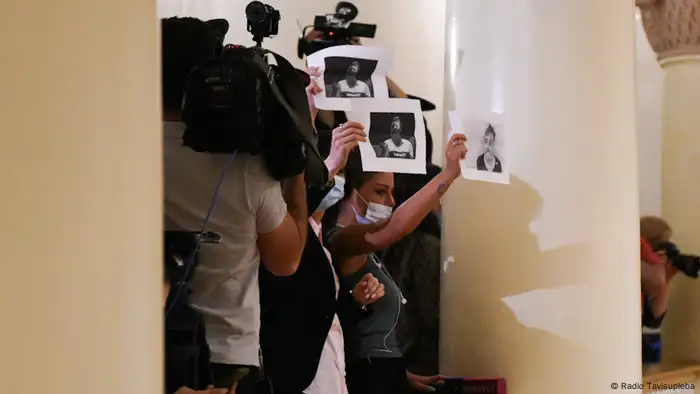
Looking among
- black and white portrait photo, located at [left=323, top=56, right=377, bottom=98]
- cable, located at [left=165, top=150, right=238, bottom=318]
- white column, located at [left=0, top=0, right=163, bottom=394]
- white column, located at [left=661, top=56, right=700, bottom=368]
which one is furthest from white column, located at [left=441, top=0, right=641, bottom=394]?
white column, located at [left=0, top=0, right=163, bottom=394]

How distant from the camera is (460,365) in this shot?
171cm

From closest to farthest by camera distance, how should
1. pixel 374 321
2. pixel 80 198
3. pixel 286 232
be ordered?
pixel 80 198 → pixel 286 232 → pixel 374 321

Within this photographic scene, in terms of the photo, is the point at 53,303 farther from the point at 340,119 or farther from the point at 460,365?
the point at 460,365

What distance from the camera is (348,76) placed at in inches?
54.2

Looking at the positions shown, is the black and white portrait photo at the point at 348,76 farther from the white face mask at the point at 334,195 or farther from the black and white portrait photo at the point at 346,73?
the white face mask at the point at 334,195

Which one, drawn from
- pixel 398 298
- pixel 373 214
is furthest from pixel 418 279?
pixel 373 214

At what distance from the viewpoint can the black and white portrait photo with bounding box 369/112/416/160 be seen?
141 cm

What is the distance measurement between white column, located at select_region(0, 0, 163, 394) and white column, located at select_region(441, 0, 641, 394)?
1.07 m

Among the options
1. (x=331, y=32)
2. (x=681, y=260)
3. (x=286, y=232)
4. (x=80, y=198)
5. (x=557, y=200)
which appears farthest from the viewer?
(x=681, y=260)

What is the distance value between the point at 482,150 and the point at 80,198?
1.12m

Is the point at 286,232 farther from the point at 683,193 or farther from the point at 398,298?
the point at 683,193

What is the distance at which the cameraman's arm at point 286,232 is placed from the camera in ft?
3.64

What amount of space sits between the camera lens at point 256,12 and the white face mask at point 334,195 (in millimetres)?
381

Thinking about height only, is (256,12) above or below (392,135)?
above
